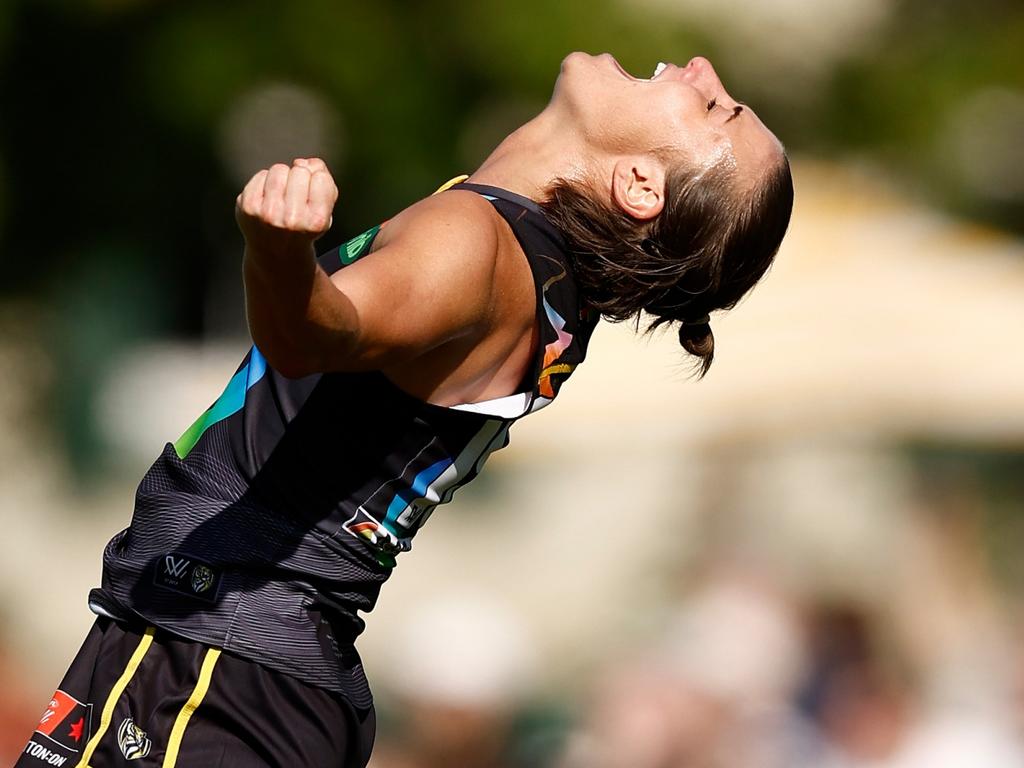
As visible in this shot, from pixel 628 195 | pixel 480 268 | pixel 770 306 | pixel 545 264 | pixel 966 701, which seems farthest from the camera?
pixel 770 306

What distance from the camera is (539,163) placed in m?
2.92

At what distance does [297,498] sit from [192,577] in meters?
0.24

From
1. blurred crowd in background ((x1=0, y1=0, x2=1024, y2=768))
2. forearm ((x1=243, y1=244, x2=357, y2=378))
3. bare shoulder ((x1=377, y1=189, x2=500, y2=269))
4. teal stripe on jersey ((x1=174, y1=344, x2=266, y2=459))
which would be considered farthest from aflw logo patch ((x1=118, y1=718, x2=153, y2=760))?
blurred crowd in background ((x1=0, y1=0, x2=1024, y2=768))

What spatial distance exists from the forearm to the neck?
0.87 metres

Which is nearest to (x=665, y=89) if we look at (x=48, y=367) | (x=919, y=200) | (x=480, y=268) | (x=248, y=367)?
(x=480, y=268)

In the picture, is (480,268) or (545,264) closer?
(480,268)

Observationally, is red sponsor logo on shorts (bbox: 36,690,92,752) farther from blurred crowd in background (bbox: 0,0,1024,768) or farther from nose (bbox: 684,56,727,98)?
blurred crowd in background (bbox: 0,0,1024,768)

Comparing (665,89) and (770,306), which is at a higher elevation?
(770,306)

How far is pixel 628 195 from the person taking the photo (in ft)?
9.43

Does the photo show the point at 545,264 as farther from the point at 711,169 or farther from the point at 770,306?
the point at 770,306

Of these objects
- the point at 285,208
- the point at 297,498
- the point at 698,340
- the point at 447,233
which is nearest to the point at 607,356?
the point at 698,340

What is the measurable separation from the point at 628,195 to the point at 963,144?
20.9ft

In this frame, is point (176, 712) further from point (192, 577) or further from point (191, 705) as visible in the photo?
point (192, 577)

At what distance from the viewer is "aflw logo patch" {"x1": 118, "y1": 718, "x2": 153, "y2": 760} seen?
2531 mm
